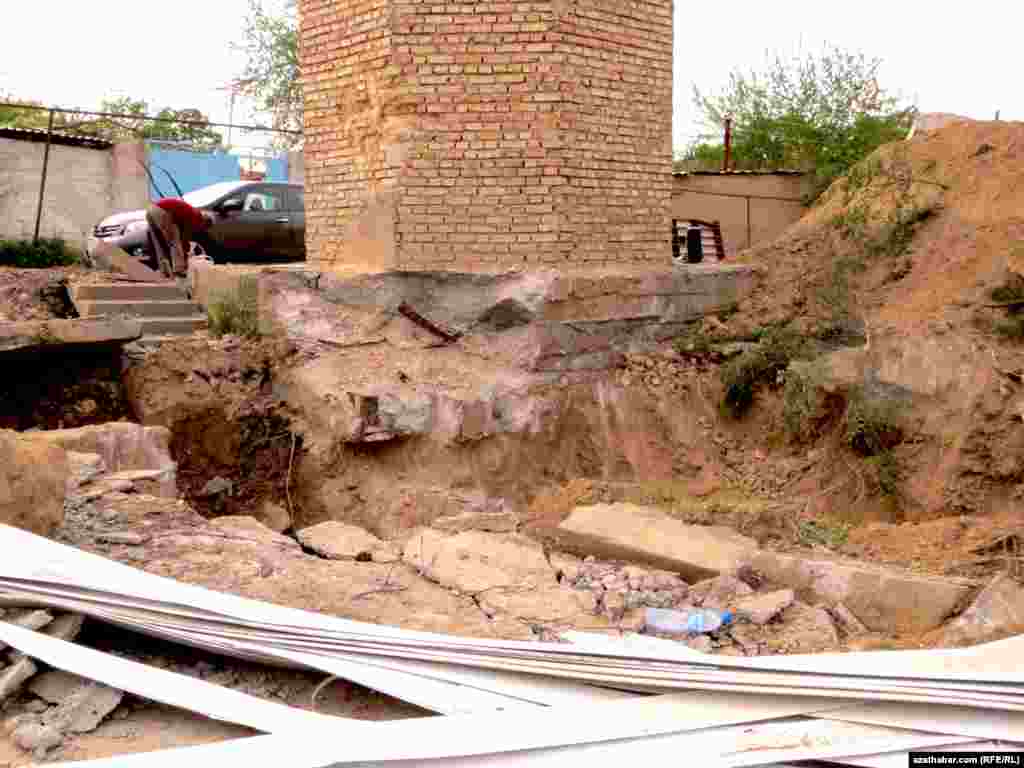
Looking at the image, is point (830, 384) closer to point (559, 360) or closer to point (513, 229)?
point (559, 360)

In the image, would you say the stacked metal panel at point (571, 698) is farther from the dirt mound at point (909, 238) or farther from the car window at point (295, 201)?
the car window at point (295, 201)

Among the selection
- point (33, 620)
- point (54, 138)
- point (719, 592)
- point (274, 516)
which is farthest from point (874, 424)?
point (54, 138)

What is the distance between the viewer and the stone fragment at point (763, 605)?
172 inches

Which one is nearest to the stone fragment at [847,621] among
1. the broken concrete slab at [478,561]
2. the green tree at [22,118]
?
the broken concrete slab at [478,561]

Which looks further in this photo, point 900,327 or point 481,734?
point 900,327

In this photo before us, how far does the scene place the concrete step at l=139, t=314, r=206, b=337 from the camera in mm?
9484

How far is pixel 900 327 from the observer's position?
8.14 m

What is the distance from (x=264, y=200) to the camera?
1477 cm

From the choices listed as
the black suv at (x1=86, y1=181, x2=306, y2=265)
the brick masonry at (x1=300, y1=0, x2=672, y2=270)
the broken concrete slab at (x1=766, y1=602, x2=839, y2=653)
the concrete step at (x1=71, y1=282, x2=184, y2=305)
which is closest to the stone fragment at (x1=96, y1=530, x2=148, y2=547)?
the broken concrete slab at (x1=766, y1=602, x2=839, y2=653)

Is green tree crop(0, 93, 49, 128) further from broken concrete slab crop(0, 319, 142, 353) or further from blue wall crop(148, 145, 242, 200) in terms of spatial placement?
broken concrete slab crop(0, 319, 142, 353)

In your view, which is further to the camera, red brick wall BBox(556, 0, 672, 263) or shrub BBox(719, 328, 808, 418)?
shrub BBox(719, 328, 808, 418)

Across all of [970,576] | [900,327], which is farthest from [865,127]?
[970,576]

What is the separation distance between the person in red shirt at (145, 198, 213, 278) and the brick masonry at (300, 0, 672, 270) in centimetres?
421

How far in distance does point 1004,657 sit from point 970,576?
1.68 m
